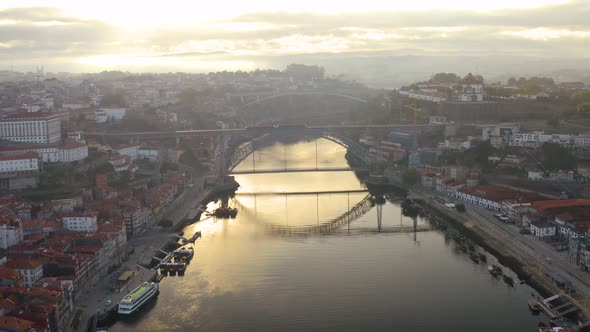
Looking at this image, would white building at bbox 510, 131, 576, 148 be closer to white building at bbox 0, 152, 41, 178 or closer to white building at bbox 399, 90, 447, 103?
white building at bbox 399, 90, 447, 103

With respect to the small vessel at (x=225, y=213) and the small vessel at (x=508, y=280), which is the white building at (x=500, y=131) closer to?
the small vessel at (x=225, y=213)

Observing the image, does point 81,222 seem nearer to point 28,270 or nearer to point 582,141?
point 28,270

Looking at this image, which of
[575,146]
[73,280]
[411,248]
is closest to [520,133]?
[575,146]

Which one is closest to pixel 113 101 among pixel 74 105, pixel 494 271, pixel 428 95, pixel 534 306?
pixel 74 105

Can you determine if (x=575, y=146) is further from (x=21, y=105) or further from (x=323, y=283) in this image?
(x=21, y=105)

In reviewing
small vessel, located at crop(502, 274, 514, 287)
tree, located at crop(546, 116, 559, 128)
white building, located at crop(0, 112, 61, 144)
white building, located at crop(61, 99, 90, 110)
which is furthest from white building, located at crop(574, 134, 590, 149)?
white building, located at crop(61, 99, 90, 110)
